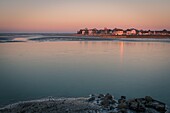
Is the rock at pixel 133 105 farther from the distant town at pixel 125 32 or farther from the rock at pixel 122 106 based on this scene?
the distant town at pixel 125 32

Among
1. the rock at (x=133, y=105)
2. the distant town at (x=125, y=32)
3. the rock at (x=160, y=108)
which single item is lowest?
the rock at (x=160, y=108)

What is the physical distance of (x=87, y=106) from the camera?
5137 mm

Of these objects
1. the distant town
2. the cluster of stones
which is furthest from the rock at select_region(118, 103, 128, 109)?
the distant town

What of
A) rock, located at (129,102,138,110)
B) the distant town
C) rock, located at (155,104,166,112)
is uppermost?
the distant town

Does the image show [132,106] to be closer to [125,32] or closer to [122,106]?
[122,106]

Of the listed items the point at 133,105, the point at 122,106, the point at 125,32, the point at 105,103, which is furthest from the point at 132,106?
the point at 125,32

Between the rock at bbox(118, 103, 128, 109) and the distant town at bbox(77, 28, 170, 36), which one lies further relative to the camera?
the distant town at bbox(77, 28, 170, 36)

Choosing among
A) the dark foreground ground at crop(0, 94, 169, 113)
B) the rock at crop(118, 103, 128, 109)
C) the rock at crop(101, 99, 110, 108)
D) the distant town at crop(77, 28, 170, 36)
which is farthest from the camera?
the distant town at crop(77, 28, 170, 36)

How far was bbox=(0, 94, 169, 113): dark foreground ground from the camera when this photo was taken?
476 cm

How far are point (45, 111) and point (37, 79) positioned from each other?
352 cm

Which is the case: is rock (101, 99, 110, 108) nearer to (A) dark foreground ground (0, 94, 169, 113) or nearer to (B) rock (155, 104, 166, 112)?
(A) dark foreground ground (0, 94, 169, 113)

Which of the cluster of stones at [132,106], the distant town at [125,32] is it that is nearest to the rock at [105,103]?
the cluster of stones at [132,106]

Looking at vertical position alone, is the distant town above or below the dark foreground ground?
above

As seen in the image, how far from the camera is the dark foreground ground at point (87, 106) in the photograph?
476cm
